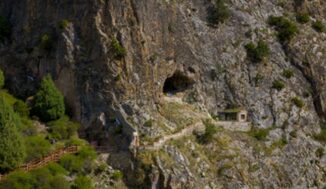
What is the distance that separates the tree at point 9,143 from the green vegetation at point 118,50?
8126mm

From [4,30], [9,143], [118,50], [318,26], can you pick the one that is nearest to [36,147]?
[9,143]

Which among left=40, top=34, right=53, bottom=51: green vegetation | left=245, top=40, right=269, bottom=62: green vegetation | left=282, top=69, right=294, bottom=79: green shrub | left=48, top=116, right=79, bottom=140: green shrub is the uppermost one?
left=40, top=34, right=53, bottom=51: green vegetation

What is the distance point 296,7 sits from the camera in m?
67.8

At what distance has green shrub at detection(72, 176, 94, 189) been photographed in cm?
5147

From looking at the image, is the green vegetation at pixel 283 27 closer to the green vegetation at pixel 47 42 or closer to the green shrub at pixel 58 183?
the green vegetation at pixel 47 42

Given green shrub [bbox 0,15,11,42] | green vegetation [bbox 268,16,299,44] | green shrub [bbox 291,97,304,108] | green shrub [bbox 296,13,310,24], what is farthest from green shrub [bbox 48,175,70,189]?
green shrub [bbox 296,13,310,24]

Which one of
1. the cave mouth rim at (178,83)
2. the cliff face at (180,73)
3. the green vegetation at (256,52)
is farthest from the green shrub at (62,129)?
the green vegetation at (256,52)

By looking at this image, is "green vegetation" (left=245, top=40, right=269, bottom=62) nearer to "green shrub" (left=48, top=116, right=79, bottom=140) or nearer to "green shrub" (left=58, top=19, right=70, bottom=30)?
"green shrub" (left=58, top=19, right=70, bottom=30)

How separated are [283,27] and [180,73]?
33.1ft

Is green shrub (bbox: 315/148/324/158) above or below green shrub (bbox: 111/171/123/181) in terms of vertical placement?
above

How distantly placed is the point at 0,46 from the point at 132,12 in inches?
430

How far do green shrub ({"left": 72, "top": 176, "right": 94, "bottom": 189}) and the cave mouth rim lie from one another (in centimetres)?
1097

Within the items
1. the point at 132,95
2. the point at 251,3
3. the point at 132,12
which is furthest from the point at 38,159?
the point at 251,3

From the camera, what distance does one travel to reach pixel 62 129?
55.7 meters
